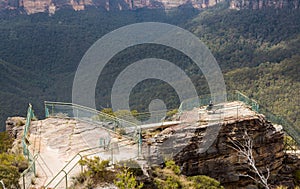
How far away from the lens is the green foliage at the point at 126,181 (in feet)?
41.9

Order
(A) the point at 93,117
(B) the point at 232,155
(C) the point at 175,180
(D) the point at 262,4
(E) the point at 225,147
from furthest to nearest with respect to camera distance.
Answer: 1. (D) the point at 262,4
2. (B) the point at 232,155
3. (E) the point at 225,147
4. (A) the point at 93,117
5. (C) the point at 175,180

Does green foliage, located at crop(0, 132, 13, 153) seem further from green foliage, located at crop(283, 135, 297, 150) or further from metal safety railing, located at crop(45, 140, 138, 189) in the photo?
green foliage, located at crop(283, 135, 297, 150)

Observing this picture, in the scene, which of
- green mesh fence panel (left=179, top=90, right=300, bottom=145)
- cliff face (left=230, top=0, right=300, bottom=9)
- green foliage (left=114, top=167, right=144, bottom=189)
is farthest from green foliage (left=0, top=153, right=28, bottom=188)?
cliff face (left=230, top=0, right=300, bottom=9)

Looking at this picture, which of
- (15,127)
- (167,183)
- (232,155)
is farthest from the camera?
(15,127)

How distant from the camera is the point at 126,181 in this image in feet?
42.8

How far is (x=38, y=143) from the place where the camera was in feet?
58.4

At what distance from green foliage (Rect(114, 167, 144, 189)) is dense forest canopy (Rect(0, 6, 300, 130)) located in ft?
172

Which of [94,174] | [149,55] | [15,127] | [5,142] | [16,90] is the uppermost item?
[94,174]

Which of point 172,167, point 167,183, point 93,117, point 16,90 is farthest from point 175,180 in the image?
point 16,90

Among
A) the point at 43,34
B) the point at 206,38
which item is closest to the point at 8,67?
the point at 43,34

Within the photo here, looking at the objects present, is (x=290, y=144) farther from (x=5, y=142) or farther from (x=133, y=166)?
(x=5, y=142)

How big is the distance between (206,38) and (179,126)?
13227 centimetres

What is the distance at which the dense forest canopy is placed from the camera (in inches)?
3078

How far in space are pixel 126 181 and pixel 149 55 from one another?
105 m
